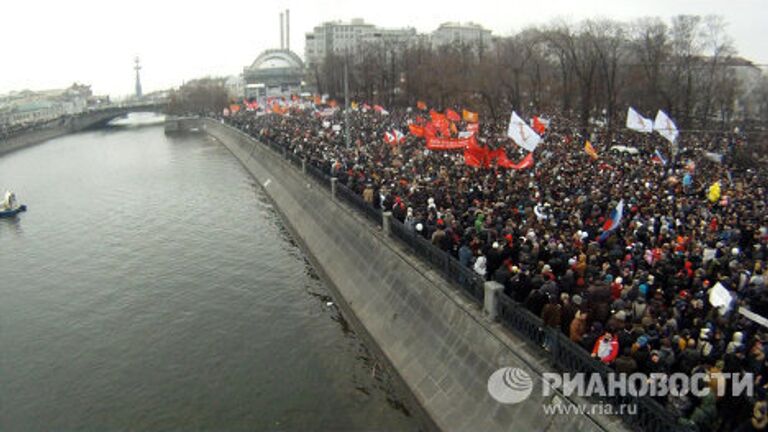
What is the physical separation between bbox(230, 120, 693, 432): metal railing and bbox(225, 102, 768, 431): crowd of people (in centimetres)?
34

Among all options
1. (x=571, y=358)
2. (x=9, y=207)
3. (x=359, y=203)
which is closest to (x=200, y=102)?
(x=9, y=207)

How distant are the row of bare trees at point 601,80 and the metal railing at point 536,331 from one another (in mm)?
33079

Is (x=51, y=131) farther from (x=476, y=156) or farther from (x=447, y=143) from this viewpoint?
(x=476, y=156)

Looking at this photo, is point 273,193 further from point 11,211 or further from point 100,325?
point 100,325

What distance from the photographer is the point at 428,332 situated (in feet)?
52.0

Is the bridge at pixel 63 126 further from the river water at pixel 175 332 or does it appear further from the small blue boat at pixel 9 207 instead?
the river water at pixel 175 332

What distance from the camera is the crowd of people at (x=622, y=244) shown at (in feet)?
33.4

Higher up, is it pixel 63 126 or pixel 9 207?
pixel 63 126

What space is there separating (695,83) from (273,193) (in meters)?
46.8

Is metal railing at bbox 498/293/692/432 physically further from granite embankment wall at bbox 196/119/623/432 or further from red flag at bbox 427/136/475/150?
red flag at bbox 427/136/475/150

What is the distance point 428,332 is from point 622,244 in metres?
6.48

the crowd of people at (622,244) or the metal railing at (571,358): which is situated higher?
the crowd of people at (622,244)

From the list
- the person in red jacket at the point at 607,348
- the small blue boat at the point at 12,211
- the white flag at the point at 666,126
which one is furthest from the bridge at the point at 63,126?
the person in red jacket at the point at 607,348

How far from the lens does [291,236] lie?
33156 mm
